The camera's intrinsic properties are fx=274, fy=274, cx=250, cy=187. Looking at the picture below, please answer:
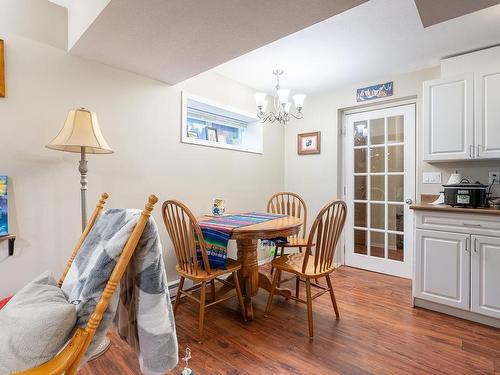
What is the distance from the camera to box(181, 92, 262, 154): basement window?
9.48ft

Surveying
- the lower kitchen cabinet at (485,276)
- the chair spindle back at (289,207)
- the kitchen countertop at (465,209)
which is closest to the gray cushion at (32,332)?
the chair spindle back at (289,207)

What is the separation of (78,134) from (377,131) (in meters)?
3.10

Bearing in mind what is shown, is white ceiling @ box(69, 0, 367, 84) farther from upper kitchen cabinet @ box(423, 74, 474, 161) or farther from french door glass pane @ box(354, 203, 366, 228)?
french door glass pane @ box(354, 203, 366, 228)

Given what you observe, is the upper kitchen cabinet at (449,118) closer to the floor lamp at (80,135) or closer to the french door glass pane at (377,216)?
the french door glass pane at (377,216)

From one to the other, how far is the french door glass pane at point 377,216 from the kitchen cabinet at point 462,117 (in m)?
0.88

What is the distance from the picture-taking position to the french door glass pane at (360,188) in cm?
343

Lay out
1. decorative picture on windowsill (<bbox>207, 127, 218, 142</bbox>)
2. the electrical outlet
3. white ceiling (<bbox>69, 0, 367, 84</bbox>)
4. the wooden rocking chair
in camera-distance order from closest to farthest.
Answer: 1. the wooden rocking chair
2. white ceiling (<bbox>69, 0, 367, 84</bbox>)
3. the electrical outlet
4. decorative picture on windowsill (<bbox>207, 127, 218, 142</bbox>)

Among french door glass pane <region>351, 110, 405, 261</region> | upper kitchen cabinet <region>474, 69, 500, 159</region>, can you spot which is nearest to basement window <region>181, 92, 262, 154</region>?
french door glass pane <region>351, 110, 405, 261</region>

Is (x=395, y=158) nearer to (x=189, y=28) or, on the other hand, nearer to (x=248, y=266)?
(x=248, y=266)

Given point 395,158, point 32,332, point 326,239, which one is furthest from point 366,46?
point 32,332

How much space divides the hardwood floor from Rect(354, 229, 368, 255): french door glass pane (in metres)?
0.95

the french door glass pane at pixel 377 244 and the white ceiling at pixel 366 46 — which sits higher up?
the white ceiling at pixel 366 46

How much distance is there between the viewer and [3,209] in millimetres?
1686

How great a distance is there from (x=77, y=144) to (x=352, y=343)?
219 centimetres
